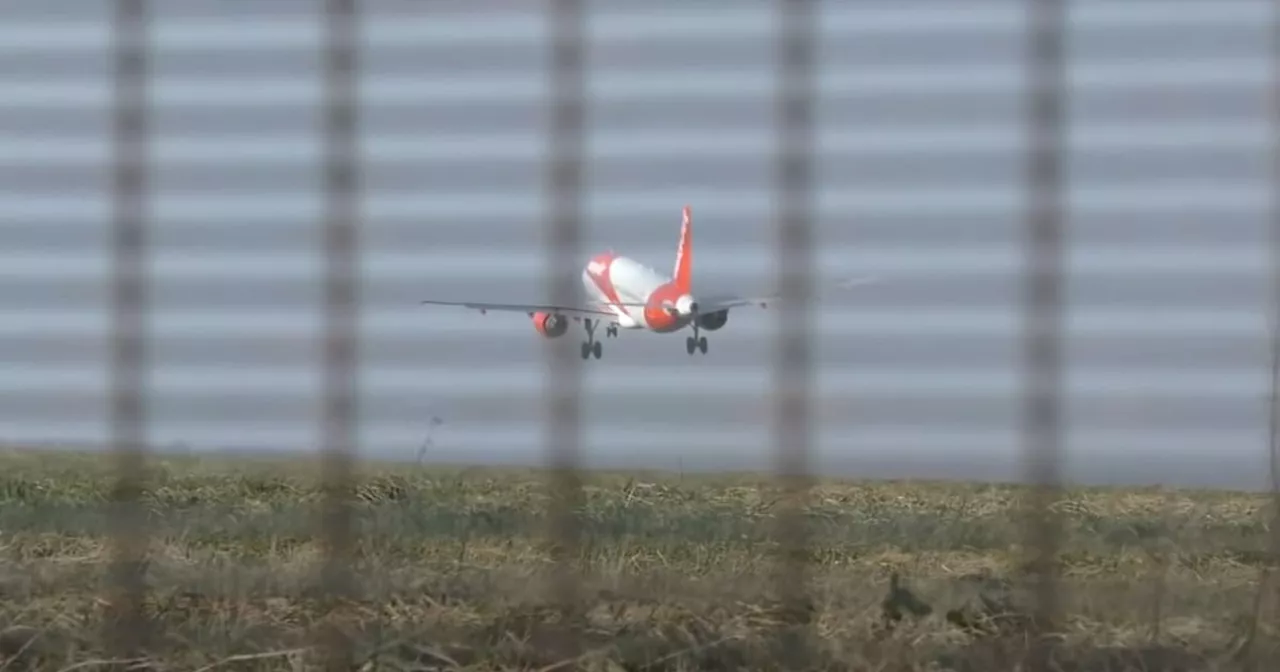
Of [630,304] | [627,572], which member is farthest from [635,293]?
[627,572]

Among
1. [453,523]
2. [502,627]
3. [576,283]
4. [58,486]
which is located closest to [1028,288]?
[576,283]

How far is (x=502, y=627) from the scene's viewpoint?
2055mm

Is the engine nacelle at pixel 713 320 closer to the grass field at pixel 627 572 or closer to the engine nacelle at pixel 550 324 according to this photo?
the engine nacelle at pixel 550 324

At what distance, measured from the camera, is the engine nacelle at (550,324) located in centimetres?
212

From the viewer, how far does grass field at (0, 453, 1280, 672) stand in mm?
2004

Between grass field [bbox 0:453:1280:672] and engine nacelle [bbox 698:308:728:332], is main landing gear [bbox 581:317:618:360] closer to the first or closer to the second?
engine nacelle [bbox 698:308:728:332]

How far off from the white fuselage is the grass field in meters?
0.30

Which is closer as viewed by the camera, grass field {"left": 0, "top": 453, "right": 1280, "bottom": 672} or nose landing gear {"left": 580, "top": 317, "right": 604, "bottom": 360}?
grass field {"left": 0, "top": 453, "right": 1280, "bottom": 672}

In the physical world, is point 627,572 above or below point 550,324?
below

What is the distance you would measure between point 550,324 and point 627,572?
1.14 feet

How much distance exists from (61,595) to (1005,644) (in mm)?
1211

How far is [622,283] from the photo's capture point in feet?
7.07

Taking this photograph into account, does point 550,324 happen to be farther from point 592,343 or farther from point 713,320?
point 713,320

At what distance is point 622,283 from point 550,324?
0.11 m
